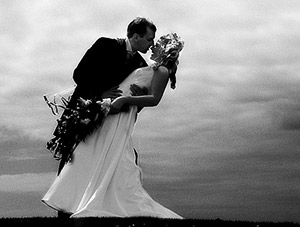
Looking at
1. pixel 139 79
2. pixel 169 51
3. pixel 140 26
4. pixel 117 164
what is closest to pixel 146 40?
pixel 140 26

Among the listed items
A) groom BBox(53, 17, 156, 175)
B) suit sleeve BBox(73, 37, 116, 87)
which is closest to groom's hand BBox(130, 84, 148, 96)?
groom BBox(53, 17, 156, 175)

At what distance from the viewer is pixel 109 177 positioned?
9367 millimetres

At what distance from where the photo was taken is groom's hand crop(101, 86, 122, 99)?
966cm

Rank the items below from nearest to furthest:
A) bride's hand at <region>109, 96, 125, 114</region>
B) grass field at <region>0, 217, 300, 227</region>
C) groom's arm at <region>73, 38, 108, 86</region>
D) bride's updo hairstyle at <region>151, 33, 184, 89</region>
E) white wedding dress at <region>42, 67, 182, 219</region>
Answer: grass field at <region>0, 217, 300, 227</region>
white wedding dress at <region>42, 67, 182, 219</region>
bride's hand at <region>109, 96, 125, 114</region>
bride's updo hairstyle at <region>151, 33, 184, 89</region>
groom's arm at <region>73, 38, 108, 86</region>

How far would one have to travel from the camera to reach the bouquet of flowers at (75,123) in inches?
374

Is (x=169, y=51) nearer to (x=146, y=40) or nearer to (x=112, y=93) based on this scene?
(x=146, y=40)

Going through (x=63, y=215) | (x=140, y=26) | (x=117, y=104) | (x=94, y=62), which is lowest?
(x=63, y=215)

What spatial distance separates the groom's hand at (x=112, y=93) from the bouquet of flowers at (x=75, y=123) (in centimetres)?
17

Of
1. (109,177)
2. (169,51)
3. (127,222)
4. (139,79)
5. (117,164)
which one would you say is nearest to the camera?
(127,222)

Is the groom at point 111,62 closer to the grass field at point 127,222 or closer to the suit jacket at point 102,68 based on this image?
the suit jacket at point 102,68

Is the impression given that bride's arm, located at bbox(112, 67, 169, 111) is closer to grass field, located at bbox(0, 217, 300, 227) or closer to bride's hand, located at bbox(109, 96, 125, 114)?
bride's hand, located at bbox(109, 96, 125, 114)

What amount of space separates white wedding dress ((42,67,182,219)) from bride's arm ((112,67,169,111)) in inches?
6.4

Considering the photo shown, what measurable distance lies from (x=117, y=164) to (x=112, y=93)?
3.23 ft

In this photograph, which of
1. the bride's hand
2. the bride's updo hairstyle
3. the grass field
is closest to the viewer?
the grass field
